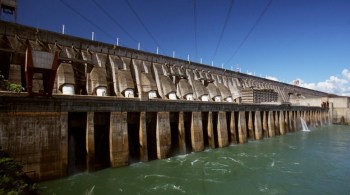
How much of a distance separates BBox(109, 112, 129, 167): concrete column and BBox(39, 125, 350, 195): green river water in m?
0.70

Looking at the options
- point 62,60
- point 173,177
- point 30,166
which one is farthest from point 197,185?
point 62,60

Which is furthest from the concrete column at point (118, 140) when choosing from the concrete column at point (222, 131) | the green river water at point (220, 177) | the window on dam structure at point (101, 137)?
the concrete column at point (222, 131)

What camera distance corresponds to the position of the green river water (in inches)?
596

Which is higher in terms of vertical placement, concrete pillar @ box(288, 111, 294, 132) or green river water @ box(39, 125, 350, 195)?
concrete pillar @ box(288, 111, 294, 132)

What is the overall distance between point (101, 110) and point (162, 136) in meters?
6.33

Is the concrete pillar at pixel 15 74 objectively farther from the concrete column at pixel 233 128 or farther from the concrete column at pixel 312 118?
the concrete column at pixel 312 118

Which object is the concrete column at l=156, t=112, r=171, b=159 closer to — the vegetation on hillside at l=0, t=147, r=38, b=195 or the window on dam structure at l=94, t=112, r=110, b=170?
the window on dam structure at l=94, t=112, r=110, b=170

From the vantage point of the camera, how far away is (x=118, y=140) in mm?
18969

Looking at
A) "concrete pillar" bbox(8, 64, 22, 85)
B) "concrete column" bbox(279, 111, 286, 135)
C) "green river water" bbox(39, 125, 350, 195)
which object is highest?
"concrete pillar" bbox(8, 64, 22, 85)

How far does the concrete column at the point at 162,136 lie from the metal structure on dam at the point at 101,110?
87 mm

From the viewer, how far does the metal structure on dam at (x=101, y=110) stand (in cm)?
1498

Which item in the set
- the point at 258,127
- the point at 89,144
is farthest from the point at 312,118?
the point at 89,144

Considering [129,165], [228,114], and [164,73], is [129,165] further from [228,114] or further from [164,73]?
[164,73]

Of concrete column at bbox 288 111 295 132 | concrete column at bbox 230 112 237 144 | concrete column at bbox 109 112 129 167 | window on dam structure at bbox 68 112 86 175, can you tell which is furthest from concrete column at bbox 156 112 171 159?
concrete column at bbox 288 111 295 132
